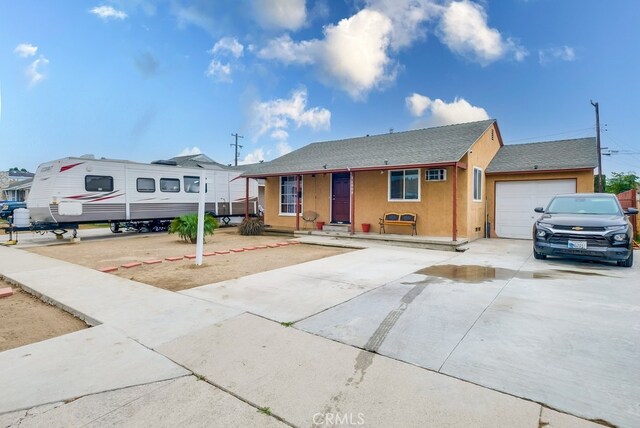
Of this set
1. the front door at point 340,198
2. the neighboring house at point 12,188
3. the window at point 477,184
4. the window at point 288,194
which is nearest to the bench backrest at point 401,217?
the front door at point 340,198

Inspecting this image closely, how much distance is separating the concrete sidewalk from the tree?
34.8 meters

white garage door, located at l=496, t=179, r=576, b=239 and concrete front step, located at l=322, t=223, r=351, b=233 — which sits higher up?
white garage door, located at l=496, t=179, r=576, b=239

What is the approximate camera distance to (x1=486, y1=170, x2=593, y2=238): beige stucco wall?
11.0m

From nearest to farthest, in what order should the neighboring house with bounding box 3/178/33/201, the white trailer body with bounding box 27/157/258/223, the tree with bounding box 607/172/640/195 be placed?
the white trailer body with bounding box 27/157/258/223
the tree with bounding box 607/172/640/195
the neighboring house with bounding box 3/178/33/201

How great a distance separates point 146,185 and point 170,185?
3.57 feet

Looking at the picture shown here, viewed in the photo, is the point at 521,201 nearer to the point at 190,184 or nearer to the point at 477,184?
the point at 477,184

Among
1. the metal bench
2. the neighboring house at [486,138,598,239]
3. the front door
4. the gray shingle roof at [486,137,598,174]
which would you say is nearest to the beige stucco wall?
the neighboring house at [486,138,598,239]

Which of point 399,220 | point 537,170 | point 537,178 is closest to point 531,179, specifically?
point 537,178

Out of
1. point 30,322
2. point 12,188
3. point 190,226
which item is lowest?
point 30,322

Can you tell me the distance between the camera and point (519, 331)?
3.43 metres

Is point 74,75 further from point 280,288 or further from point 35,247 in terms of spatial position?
point 280,288

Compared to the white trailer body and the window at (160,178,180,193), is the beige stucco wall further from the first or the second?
the window at (160,178,180,193)

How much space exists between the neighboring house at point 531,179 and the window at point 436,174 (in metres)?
2.71

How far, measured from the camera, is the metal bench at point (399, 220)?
11391mm
